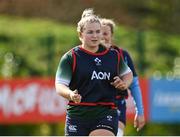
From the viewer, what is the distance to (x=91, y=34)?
27.0ft

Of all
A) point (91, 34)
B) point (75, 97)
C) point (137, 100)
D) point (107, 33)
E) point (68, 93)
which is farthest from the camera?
point (107, 33)

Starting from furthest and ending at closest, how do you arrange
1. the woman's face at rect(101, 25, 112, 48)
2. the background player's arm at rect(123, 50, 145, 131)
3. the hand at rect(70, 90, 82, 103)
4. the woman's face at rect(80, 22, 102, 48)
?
the woman's face at rect(101, 25, 112, 48) < the background player's arm at rect(123, 50, 145, 131) < the woman's face at rect(80, 22, 102, 48) < the hand at rect(70, 90, 82, 103)

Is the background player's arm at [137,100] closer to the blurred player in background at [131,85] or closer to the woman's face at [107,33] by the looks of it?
the blurred player in background at [131,85]

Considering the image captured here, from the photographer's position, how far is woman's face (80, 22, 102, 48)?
27.0ft

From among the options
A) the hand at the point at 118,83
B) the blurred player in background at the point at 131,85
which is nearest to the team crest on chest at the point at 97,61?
the hand at the point at 118,83

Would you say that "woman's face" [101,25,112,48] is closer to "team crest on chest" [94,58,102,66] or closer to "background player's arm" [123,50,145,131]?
"background player's arm" [123,50,145,131]

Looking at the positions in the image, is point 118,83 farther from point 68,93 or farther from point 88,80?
point 68,93

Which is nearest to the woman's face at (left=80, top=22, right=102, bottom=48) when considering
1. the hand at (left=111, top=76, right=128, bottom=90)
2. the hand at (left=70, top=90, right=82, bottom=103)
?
the hand at (left=111, top=76, right=128, bottom=90)

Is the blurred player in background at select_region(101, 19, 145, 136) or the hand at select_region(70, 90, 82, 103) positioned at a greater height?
the blurred player in background at select_region(101, 19, 145, 136)

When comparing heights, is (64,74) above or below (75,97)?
above

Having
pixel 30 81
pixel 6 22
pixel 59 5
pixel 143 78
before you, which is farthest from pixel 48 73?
pixel 59 5

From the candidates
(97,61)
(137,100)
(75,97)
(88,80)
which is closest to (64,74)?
(88,80)

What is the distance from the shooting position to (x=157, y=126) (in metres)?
18.6

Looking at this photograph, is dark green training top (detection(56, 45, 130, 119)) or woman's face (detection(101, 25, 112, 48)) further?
woman's face (detection(101, 25, 112, 48))
